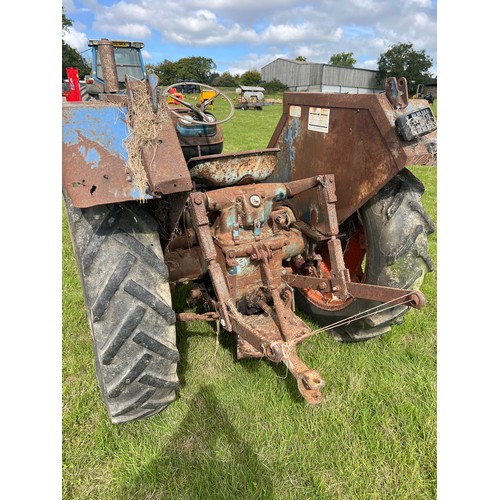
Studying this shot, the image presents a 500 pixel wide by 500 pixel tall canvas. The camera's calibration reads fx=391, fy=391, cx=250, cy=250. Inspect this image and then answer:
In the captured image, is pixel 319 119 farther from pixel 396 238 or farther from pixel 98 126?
pixel 98 126

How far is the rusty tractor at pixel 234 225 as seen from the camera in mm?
1719

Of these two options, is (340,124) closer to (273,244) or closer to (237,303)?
(273,244)

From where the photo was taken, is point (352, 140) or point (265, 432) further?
point (352, 140)


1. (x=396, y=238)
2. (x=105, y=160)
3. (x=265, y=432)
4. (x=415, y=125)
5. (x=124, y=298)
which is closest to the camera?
(x=105, y=160)

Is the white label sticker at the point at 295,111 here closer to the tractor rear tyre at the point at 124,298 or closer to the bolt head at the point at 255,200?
the bolt head at the point at 255,200

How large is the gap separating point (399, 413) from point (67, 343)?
240 centimetres

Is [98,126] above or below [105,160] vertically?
above

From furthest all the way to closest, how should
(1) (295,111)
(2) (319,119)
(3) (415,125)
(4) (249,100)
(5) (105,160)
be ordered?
(4) (249,100), (1) (295,111), (2) (319,119), (3) (415,125), (5) (105,160)

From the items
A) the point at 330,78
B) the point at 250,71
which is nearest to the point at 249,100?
the point at 330,78

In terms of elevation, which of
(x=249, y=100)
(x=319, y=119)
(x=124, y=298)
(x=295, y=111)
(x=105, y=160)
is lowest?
(x=124, y=298)

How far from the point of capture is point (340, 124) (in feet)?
8.17

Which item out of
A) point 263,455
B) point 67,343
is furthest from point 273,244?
point 67,343

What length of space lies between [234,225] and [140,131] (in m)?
0.78

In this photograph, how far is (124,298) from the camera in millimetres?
1907
